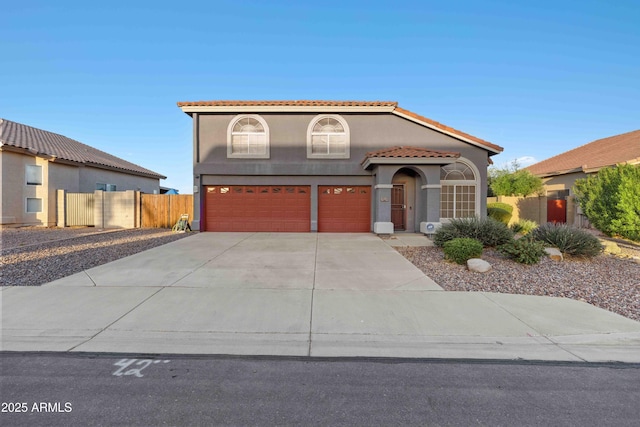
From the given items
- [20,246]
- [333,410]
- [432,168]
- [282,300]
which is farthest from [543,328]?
[20,246]

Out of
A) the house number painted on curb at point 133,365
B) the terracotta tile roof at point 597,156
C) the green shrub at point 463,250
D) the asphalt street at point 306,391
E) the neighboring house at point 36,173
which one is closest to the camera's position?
the asphalt street at point 306,391

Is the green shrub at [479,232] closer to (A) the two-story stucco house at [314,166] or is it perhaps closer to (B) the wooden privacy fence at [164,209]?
(A) the two-story stucco house at [314,166]

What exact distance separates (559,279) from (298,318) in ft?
19.9

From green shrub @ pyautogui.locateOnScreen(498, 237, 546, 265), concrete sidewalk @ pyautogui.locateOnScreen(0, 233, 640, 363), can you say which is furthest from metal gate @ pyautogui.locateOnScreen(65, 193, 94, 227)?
green shrub @ pyautogui.locateOnScreen(498, 237, 546, 265)

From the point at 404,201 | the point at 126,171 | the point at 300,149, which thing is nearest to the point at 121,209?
the point at 126,171

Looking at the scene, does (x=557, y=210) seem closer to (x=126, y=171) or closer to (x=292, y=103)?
(x=292, y=103)

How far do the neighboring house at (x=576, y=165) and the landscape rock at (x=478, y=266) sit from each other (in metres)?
15.4

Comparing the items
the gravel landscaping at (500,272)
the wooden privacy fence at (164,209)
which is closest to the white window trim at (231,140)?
the wooden privacy fence at (164,209)

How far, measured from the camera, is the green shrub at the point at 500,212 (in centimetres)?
1930

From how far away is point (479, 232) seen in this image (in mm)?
9922

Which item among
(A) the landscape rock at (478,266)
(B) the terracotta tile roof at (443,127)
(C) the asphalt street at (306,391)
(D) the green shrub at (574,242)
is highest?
(B) the terracotta tile roof at (443,127)

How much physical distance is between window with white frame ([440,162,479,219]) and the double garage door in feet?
12.1

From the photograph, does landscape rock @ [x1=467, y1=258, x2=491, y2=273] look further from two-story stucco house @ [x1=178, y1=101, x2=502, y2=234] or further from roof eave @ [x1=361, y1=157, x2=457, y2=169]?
two-story stucco house @ [x1=178, y1=101, x2=502, y2=234]

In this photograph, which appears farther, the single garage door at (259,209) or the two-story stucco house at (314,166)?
the single garage door at (259,209)
